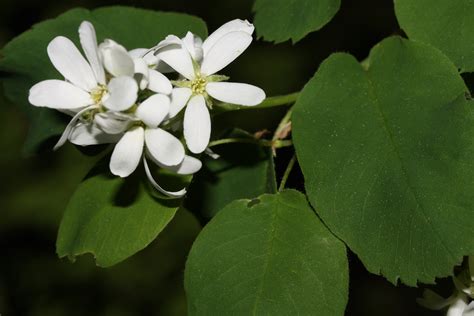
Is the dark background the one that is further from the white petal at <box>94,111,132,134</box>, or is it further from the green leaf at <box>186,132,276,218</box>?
the white petal at <box>94,111,132,134</box>

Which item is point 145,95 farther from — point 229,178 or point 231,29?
point 229,178

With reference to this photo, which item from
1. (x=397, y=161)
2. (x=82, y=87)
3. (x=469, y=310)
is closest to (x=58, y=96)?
(x=82, y=87)

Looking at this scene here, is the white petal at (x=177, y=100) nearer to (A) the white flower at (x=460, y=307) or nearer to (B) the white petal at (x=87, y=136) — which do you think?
(B) the white petal at (x=87, y=136)

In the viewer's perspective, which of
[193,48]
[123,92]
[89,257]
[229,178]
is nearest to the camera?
[123,92]

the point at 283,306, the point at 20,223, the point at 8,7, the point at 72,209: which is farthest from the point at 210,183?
the point at 8,7

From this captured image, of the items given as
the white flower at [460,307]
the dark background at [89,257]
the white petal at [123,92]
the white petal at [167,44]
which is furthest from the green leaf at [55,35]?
the dark background at [89,257]

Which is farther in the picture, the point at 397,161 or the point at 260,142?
the point at 260,142

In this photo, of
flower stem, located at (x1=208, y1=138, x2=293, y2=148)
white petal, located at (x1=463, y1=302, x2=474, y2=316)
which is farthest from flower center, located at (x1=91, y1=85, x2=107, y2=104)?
white petal, located at (x1=463, y1=302, x2=474, y2=316)
